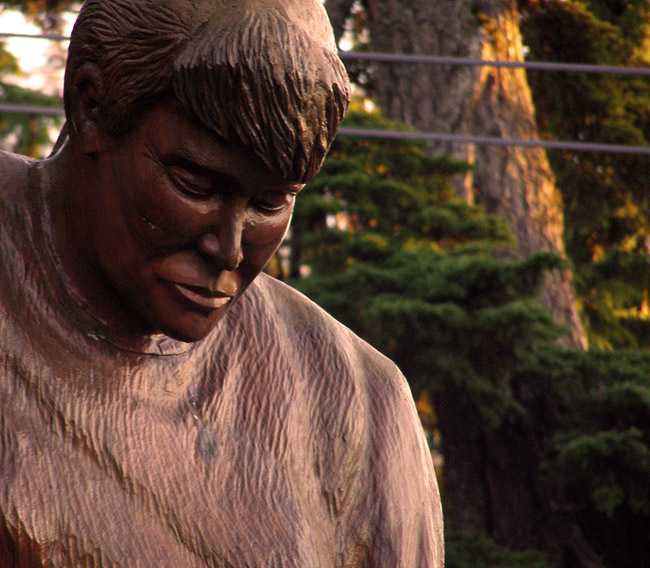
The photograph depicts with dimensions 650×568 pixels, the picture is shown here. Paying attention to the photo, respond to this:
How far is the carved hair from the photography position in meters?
1.72

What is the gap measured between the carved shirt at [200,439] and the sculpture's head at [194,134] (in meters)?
0.15

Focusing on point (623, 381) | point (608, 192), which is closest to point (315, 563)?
point (623, 381)

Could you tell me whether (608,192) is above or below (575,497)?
above

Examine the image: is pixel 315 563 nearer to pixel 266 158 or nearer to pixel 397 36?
pixel 266 158

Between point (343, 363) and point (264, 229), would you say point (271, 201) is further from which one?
point (343, 363)

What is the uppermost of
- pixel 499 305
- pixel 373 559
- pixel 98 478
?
pixel 98 478

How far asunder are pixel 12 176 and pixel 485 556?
18.7 ft

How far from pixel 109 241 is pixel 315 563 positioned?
2.29ft

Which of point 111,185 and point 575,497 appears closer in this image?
point 111,185

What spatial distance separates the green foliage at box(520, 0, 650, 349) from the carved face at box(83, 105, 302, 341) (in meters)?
7.78

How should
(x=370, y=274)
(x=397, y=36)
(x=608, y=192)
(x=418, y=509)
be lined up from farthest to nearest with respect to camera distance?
(x=608, y=192)
(x=397, y=36)
(x=370, y=274)
(x=418, y=509)

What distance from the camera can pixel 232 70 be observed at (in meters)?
1.71

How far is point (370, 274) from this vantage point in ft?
22.7

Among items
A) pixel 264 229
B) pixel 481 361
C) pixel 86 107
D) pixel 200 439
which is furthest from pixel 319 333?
pixel 481 361
